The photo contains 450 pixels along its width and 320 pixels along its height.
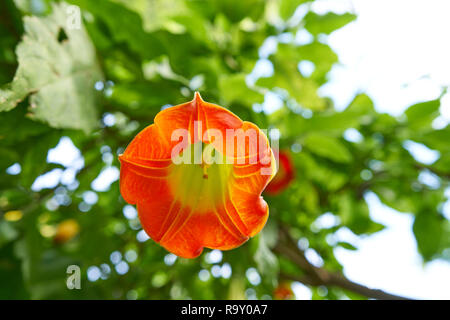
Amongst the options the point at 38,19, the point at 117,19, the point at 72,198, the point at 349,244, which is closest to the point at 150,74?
the point at 117,19

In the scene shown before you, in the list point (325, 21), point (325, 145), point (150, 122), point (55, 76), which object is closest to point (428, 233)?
point (325, 145)

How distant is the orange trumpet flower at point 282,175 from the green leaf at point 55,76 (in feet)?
1.97

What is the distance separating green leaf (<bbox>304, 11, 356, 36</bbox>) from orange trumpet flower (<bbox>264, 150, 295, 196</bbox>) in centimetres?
39

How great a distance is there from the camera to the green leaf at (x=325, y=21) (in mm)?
1211

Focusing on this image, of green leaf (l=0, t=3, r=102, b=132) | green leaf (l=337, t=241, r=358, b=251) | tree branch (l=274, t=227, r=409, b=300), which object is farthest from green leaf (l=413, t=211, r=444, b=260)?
green leaf (l=0, t=3, r=102, b=132)

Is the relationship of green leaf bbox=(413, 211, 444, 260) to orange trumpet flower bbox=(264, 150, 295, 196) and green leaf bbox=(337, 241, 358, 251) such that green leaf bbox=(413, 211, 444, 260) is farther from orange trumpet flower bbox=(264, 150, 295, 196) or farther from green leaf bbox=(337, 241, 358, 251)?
orange trumpet flower bbox=(264, 150, 295, 196)

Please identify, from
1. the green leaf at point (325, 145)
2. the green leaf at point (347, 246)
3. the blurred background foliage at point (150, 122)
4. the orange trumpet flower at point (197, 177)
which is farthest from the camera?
the green leaf at point (347, 246)

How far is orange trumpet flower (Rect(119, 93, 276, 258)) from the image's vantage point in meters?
0.62

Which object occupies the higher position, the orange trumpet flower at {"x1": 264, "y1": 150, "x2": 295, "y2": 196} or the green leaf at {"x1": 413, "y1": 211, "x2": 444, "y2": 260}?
the orange trumpet flower at {"x1": 264, "y1": 150, "x2": 295, "y2": 196}

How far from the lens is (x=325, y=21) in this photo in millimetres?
1212

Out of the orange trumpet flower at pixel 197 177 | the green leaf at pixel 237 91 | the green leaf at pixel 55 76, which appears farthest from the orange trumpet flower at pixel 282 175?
the green leaf at pixel 55 76

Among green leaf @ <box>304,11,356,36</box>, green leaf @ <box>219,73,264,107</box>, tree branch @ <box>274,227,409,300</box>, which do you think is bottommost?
tree branch @ <box>274,227,409,300</box>

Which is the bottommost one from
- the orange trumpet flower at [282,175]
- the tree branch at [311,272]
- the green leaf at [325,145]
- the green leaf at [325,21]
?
the tree branch at [311,272]

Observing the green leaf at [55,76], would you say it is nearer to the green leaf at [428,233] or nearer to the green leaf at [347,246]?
the green leaf at [347,246]
